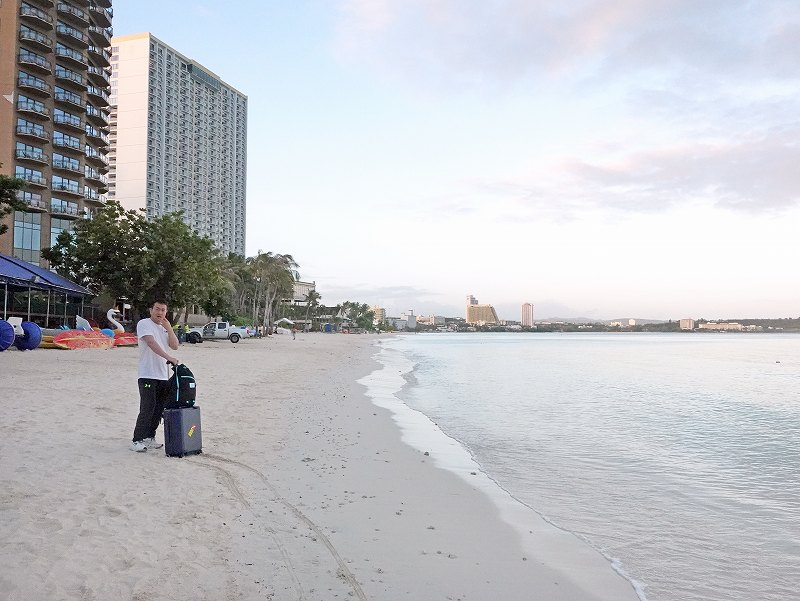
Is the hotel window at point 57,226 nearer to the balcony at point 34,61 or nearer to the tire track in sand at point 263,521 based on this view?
the balcony at point 34,61

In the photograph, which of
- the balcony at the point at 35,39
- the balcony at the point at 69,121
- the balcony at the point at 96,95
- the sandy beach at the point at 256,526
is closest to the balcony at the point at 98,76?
the balcony at the point at 96,95

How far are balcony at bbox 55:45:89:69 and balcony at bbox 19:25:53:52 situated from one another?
1145 millimetres

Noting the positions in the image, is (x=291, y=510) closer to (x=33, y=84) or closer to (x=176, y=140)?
(x=33, y=84)

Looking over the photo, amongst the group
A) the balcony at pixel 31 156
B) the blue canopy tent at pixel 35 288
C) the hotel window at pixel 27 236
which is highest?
the balcony at pixel 31 156

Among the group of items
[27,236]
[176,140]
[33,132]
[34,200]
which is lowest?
[27,236]

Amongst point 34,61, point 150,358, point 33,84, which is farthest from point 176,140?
point 150,358

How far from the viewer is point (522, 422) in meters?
12.5

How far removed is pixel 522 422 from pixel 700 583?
8209 millimetres

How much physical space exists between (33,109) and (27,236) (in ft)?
43.4

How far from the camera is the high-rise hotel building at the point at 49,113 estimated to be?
191ft

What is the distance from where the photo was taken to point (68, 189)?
62281mm

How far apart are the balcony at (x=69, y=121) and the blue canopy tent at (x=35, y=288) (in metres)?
27.1

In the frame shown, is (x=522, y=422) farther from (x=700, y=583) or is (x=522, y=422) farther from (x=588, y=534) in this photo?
(x=700, y=583)

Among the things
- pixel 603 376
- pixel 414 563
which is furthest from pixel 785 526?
pixel 603 376
